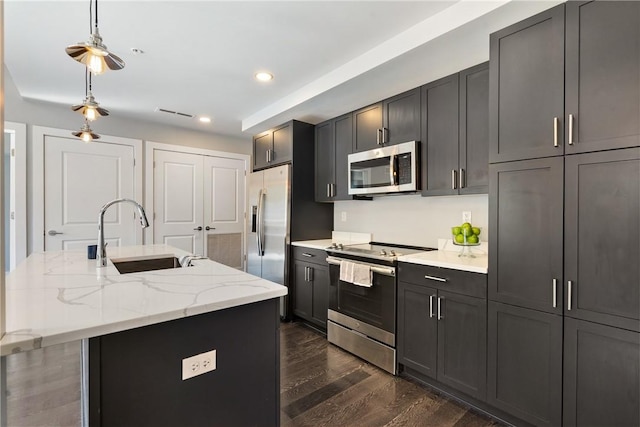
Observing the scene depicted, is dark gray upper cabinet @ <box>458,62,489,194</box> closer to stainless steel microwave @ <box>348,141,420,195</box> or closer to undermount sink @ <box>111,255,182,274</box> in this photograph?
stainless steel microwave @ <box>348,141,420,195</box>

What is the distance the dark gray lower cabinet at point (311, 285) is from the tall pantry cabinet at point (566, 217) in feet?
5.19

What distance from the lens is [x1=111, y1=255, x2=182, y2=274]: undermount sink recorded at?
224 cm

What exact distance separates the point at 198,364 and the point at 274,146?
299 centimetres

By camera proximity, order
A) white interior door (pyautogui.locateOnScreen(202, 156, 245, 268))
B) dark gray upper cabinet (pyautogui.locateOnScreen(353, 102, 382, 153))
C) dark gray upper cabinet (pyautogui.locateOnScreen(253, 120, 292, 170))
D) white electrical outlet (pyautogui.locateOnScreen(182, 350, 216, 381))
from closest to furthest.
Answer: white electrical outlet (pyautogui.locateOnScreen(182, 350, 216, 381))
dark gray upper cabinet (pyautogui.locateOnScreen(353, 102, 382, 153))
dark gray upper cabinet (pyautogui.locateOnScreen(253, 120, 292, 170))
white interior door (pyautogui.locateOnScreen(202, 156, 245, 268))

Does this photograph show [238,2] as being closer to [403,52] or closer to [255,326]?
[403,52]

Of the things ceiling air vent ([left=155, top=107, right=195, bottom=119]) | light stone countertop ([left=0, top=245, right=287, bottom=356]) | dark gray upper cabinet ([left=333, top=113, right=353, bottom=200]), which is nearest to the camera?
light stone countertop ([left=0, top=245, right=287, bottom=356])

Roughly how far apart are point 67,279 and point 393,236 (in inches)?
104

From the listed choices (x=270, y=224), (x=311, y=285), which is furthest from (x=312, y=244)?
(x=270, y=224)

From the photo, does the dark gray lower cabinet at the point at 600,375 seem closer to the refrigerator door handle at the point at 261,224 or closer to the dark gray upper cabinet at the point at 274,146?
the dark gray upper cabinet at the point at 274,146

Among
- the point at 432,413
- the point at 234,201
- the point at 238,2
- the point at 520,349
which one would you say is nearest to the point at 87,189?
the point at 234,201

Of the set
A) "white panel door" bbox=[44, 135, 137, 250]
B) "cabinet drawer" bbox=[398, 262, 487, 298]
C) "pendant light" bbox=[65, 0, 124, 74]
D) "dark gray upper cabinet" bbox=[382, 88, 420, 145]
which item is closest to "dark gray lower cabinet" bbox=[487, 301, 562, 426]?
"cabinet drawer" bbox=[398, 262, 487, 298]

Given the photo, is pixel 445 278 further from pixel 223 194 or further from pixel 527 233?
pixel 223 194

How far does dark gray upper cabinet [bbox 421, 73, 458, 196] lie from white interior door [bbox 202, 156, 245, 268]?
10.9 feet

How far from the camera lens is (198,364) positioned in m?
1.13
